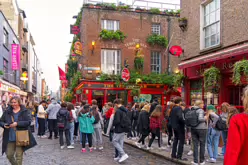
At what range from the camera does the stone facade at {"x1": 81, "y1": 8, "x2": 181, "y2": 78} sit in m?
24.6

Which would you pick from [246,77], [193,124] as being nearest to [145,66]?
[246,77]

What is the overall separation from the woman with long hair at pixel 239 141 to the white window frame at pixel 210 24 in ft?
32.7

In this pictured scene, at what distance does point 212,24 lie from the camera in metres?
12.8

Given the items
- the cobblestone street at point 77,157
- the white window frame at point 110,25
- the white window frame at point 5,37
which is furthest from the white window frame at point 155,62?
the cobblestone street at point 77,157

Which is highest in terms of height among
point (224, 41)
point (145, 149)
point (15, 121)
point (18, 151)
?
point (224, 41)

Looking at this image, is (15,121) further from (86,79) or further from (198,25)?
(86,79)

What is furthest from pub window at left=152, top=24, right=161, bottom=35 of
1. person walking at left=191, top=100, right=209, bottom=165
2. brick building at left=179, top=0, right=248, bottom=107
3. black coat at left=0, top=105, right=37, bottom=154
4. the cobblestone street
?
black coat at left=0, top=105, right=37, bottom=154

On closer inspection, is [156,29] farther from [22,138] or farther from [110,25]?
[22,138]

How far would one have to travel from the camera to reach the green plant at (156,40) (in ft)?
84.7

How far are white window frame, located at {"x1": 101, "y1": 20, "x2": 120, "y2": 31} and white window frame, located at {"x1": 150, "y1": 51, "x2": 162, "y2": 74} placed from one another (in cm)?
387

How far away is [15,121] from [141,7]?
70.5 feet

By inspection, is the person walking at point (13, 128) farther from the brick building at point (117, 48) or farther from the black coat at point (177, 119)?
the brick building at point (117, 48)

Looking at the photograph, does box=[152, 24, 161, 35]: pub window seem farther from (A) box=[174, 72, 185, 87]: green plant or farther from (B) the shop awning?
(B) the shop awning

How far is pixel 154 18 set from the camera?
26156 millimetres
